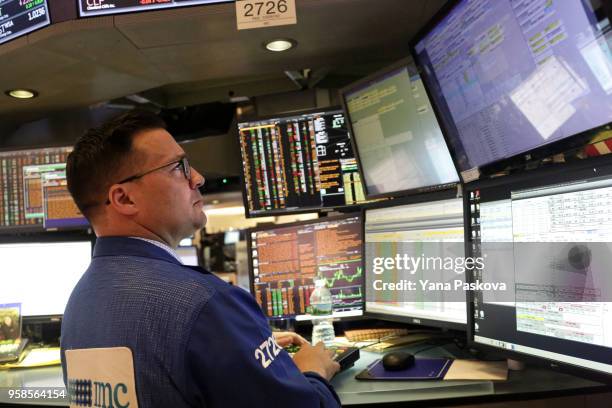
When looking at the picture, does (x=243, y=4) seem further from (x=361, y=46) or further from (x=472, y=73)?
(x=472, y=73)

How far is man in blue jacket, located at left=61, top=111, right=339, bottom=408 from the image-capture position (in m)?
0.85

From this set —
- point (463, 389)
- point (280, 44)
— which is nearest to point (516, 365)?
point (463, 389)

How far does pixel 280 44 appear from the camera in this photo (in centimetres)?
191

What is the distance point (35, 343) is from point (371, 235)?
1.50 m

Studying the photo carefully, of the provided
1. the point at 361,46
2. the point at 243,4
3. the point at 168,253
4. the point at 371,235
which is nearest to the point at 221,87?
the point at 361,46

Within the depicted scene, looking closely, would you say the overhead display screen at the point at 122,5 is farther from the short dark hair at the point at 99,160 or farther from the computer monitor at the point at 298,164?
the short dark hair at the point at 99,160

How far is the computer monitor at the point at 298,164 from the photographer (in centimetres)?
196

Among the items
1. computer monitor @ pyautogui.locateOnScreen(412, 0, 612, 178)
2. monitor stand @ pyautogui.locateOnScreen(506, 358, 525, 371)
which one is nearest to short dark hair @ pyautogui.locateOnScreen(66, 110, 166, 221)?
computer monitor @ pyautogui.locateOnScreen(412, 0, 612, 178)

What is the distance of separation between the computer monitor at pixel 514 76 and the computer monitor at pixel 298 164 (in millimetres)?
549

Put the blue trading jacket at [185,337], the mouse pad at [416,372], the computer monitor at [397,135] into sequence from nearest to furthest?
the blue trading jacket at [185,337] < the mouse pad at [416,372] < the computer monitor at [397,135]

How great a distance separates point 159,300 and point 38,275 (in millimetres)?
1530

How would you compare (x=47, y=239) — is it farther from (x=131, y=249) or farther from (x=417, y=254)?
(x=417, y=254)

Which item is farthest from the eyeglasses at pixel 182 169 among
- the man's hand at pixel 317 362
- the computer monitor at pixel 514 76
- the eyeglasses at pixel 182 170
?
the computer monitor at pixel 514 76

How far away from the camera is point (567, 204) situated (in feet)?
3.46
